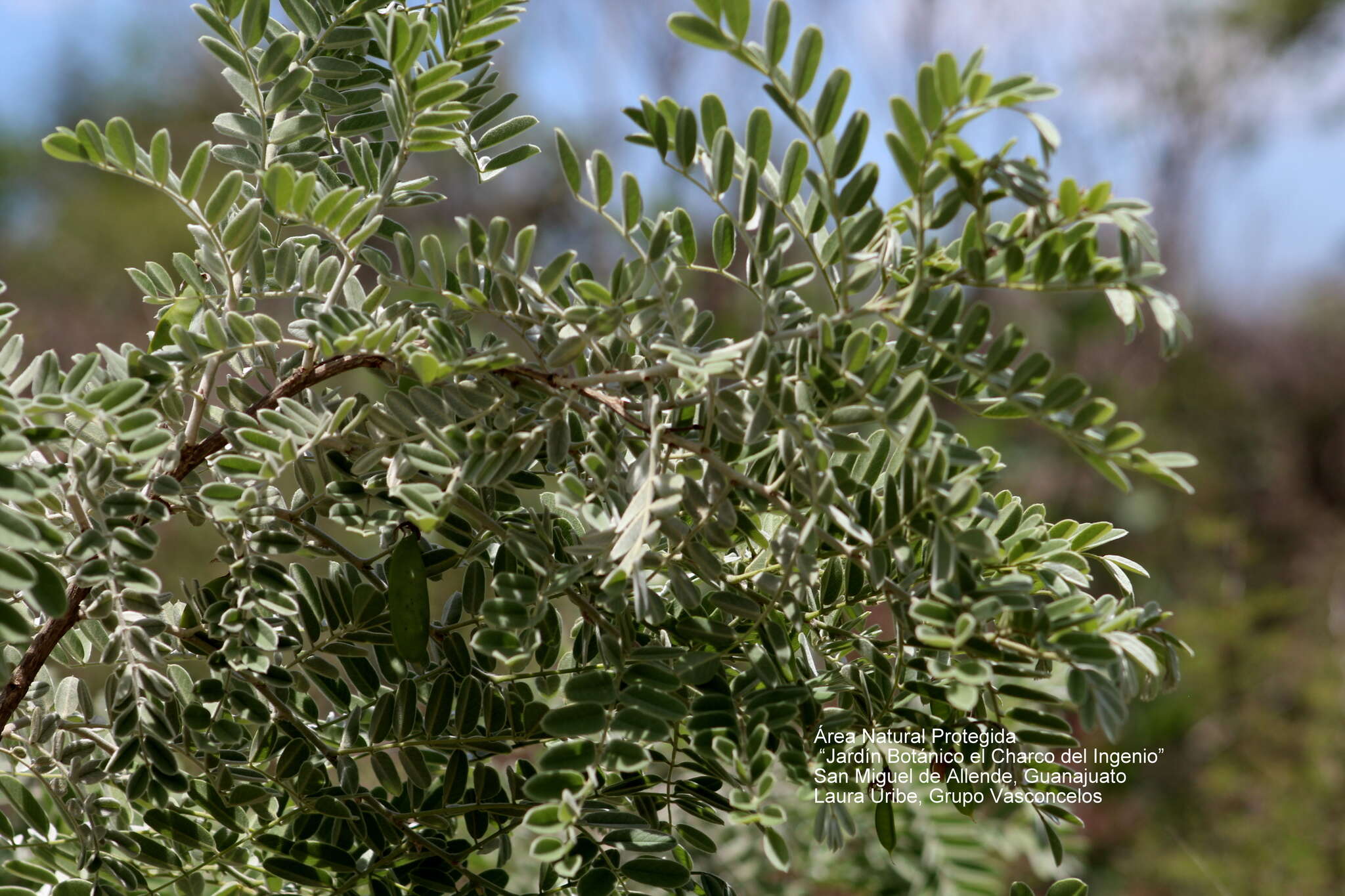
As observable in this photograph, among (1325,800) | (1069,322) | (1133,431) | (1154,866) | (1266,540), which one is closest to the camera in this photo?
(1133,431)

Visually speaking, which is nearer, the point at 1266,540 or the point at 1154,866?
the point at 1154,866

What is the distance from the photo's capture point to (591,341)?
0.38 m

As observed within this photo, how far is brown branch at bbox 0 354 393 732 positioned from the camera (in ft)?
1.33

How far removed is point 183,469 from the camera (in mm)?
416

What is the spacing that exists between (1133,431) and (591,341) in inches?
8.1

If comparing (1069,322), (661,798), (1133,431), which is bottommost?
(661,798)

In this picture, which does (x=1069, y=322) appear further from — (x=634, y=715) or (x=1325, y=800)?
(x=634, y=715)

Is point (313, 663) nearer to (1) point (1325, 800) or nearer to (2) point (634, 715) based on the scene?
(2) point (634, 715)

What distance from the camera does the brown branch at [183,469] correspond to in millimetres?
405

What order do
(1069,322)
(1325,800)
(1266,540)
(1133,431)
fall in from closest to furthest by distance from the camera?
(1133,431) → (1325,800) → (1069,322) → (1266,540)

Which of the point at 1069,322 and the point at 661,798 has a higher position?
the point at 1069,322

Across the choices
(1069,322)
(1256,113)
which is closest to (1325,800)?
(1069,322)

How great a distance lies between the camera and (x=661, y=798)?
0.47 m

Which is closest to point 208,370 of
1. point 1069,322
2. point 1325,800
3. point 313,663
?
point 313,663
